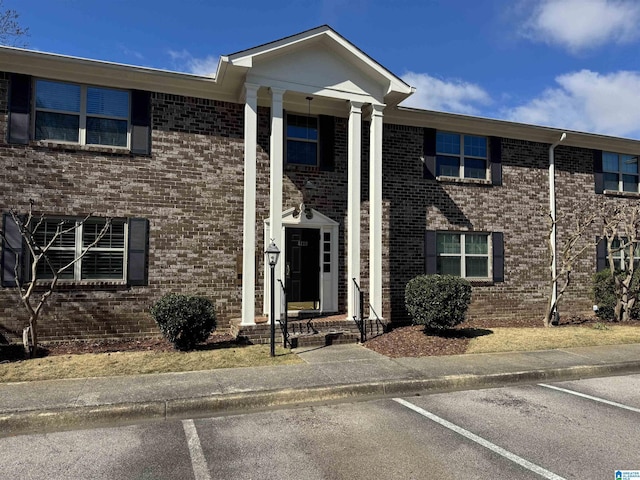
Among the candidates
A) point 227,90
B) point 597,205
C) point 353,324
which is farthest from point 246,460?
point 597,205

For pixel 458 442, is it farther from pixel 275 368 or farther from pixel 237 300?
pixel 237 300

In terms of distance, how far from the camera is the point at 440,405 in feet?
18.5

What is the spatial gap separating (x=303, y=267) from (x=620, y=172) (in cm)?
1028

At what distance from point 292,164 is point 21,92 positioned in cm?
533

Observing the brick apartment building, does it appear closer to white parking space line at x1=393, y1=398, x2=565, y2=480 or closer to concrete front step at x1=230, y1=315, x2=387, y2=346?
concrete front step at x1=230, y1=315, x2=387, y2=346

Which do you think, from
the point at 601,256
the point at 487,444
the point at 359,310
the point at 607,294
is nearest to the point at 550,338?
the point at 359,310

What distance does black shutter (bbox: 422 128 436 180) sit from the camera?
1139 centimetres

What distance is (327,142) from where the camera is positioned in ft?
34.7

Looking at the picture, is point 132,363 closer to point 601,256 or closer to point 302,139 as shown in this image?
point 302,139

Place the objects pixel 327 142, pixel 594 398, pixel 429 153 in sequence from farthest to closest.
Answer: pixel 429 153, pixel 327 142, pixel 594 398

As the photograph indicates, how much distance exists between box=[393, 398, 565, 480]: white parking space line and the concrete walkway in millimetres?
868

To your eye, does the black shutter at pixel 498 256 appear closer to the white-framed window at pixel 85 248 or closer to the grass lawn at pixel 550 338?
the grass lawn at pixel 550 338

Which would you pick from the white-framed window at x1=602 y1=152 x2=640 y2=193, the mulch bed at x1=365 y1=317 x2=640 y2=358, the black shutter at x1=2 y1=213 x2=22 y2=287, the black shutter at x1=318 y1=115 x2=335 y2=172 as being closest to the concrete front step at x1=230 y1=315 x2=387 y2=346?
the mulch bed at x1=365 y1=317 x2=640 y2=358

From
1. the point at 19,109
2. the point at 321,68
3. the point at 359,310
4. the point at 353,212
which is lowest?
the point at 359,310
